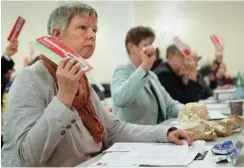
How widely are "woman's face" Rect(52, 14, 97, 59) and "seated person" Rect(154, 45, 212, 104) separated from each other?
1447 mm

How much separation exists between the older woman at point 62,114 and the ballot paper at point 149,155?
9 centimetres

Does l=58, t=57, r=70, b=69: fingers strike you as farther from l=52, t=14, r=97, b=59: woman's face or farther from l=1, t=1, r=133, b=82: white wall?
l=1, t=1, r=133, b=82: white wall

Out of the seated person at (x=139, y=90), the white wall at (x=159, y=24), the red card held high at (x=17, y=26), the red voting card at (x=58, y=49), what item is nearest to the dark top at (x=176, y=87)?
the seated person at (x=139, y=90)

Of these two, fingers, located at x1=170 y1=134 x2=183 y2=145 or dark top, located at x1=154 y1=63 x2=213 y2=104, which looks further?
dark top, located at x1=154 y1=63 x2=213 y2=104

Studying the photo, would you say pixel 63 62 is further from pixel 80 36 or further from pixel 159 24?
pixel 159 24

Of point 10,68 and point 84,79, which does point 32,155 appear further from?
point 10,68

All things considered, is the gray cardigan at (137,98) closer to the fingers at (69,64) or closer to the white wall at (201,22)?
the fingers at (69,64)

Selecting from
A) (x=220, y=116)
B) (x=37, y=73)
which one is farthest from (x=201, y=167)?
(x=220, y=116)

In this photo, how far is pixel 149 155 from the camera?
1004mm

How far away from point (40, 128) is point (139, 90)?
989 millimetres

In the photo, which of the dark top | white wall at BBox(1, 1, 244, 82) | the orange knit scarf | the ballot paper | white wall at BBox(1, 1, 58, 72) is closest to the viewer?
the ballot paper

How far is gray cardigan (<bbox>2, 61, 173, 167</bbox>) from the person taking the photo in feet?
3.16

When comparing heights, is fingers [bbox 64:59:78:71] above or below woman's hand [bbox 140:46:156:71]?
above

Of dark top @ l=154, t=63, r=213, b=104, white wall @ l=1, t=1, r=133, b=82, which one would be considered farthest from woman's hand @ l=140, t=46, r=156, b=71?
white wall @ l=1, t=1, r=133, b=82
